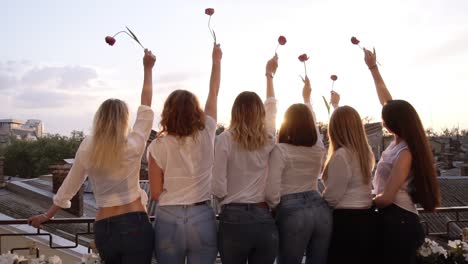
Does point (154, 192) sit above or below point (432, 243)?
above

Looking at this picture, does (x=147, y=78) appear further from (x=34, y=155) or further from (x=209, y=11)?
(x=34, y=155)

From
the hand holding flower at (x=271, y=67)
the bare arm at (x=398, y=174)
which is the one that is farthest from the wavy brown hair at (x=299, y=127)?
the hand holding flower at (x=271, y=67)

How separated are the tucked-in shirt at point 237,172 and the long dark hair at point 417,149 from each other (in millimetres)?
980

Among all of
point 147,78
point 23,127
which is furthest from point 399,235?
point 23,127

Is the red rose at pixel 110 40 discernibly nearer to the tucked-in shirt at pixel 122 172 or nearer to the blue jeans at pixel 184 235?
the tucked-in shirt at pixel 122 172

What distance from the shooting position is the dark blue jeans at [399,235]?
378 centimetres

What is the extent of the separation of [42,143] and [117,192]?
4909 cm

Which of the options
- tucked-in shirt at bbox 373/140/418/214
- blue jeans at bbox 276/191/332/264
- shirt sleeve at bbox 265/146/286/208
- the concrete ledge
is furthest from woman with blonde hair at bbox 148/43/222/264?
the concrete ledge

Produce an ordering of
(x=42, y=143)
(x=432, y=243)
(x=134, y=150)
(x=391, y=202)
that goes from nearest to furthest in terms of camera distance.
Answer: (x=134, y=150) → (x=391, y=202) → (x=432, y=243) → (x=42, y=143)

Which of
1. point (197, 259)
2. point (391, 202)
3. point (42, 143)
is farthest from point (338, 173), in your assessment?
point (42, 143)

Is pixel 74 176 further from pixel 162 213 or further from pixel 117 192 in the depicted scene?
pixel 162 213

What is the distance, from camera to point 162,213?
349cm

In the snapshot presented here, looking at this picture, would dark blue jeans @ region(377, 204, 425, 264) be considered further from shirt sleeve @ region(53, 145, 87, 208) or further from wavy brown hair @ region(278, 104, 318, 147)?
shirt sleeve @ region(53, 145, 87, 208)

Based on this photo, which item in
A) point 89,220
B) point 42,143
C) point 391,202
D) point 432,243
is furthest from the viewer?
point 42,143
